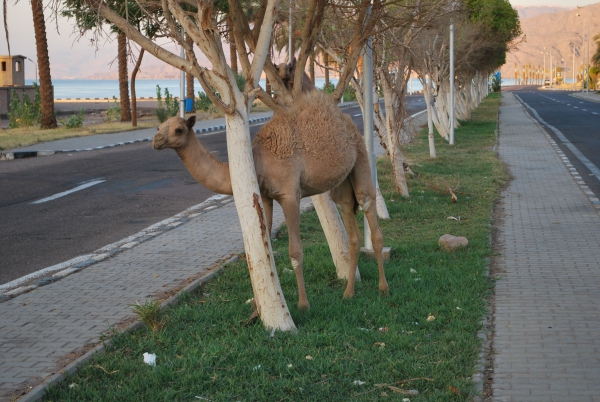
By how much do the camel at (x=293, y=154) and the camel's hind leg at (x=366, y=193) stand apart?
11 cm

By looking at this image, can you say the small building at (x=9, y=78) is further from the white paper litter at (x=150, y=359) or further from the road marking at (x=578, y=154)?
the white paper litter at (x=150, y=359)

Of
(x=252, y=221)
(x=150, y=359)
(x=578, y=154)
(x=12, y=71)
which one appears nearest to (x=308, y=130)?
(x=252, y=221)

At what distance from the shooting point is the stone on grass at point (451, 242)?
907 centimetres

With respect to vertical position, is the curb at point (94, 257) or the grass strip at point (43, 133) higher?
the grass strip at point (43, 133)

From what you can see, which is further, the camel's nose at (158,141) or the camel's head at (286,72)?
the camel's head at (286,72)

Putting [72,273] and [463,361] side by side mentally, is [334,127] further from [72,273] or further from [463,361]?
[72,273]

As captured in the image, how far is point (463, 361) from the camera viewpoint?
5441 millimetres

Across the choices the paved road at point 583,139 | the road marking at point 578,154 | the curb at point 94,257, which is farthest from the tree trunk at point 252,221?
the road marking at point 578,154

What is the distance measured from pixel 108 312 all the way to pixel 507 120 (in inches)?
1410

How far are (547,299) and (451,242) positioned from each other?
2.09 m

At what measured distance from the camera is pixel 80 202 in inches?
543

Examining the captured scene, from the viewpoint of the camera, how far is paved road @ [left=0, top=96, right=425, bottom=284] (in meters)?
9.99

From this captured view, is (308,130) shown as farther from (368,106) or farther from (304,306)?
(368,106)

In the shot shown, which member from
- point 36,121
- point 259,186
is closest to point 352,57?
point 259,186
